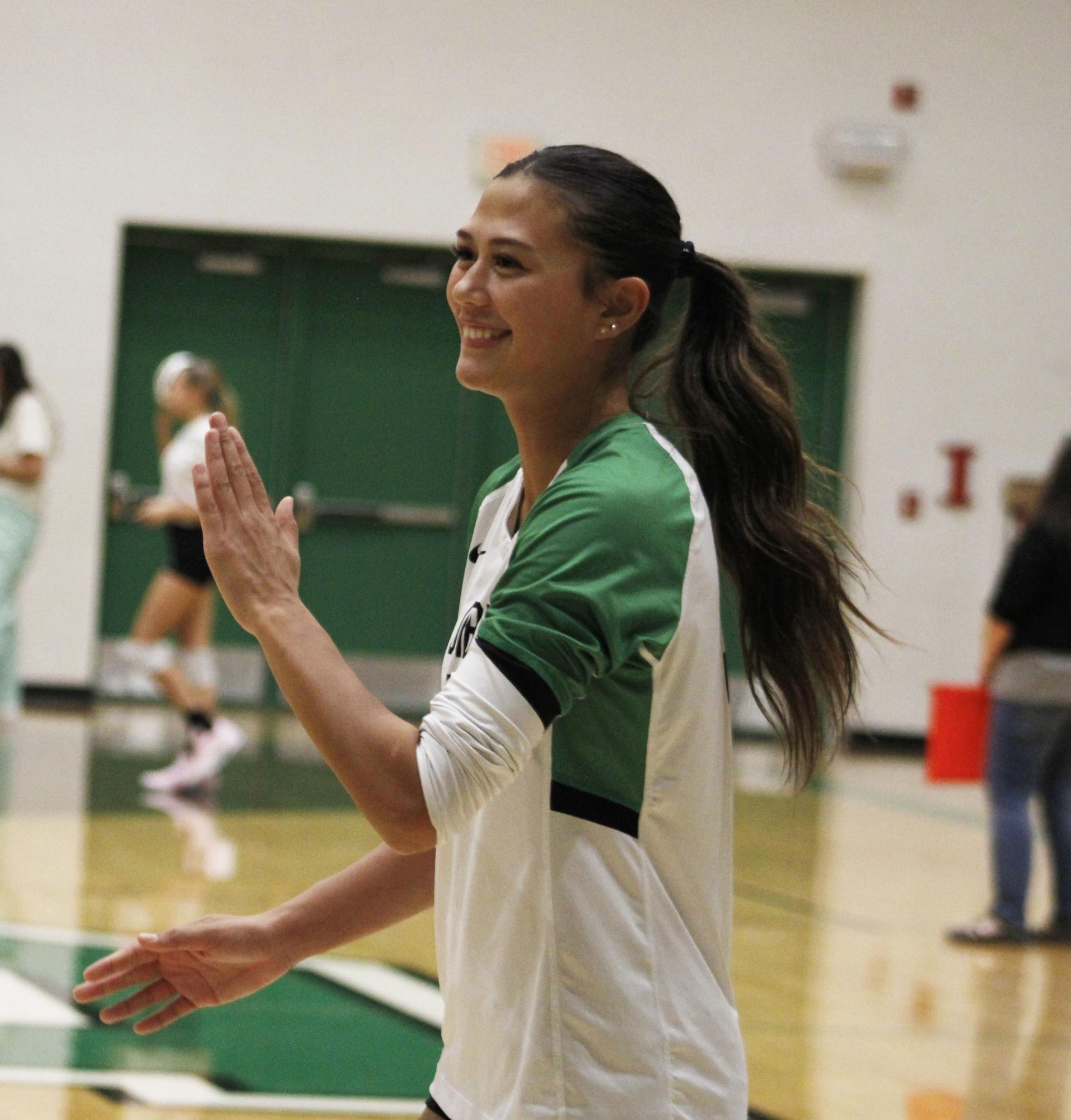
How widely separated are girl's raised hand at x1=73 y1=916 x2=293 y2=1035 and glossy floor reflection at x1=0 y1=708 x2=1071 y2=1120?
169 cm

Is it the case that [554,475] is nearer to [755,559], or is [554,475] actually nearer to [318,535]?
[755,559]

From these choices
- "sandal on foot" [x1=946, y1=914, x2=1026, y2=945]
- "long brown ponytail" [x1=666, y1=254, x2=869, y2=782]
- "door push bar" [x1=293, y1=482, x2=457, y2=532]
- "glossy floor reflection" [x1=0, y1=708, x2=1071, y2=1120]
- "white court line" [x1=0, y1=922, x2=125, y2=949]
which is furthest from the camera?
"door push bar" [x1=293, y1=482, x2=457, y2=532]

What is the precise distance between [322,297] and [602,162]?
386 inches

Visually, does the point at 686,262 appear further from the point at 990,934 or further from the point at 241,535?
the point at 990,934

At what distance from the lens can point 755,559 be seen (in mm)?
1768

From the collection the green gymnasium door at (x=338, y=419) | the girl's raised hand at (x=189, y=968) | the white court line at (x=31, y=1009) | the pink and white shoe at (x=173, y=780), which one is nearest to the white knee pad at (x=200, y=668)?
the pink and white shoe at (x=173, y=780)

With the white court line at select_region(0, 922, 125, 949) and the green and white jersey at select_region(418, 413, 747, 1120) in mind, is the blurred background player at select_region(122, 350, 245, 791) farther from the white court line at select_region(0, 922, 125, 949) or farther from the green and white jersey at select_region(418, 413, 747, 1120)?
the green and white jersey at select_region(418, 413, 747, 1120)

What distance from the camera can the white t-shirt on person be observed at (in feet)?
26.5

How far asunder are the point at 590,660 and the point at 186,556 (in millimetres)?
6738

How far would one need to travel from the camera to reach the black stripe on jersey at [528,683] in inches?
61.0

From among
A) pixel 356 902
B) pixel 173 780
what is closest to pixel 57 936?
pixel 173 780

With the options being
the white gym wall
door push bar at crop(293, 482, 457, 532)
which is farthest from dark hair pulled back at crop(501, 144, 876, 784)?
door push bar at crop(293, 482, 457, 532)

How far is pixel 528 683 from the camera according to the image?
155cm

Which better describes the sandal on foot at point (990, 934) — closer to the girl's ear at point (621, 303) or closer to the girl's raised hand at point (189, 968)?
the girl's raised hand at point (189, 968)
